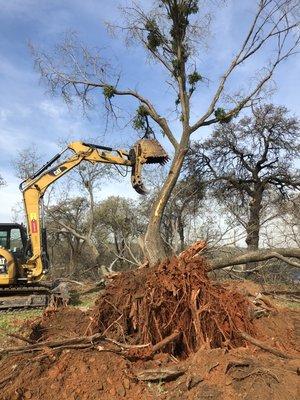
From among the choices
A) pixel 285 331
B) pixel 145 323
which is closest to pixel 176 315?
pixel 145 323

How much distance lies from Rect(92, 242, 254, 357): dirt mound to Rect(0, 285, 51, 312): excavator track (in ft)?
15.7

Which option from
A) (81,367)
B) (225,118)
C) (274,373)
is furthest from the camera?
(225,118)

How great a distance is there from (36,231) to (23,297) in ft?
5.73

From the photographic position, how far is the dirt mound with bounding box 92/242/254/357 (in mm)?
5434

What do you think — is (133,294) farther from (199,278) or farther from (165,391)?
(165,391)

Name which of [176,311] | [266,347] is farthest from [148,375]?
[266,347]

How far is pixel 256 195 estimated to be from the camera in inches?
832

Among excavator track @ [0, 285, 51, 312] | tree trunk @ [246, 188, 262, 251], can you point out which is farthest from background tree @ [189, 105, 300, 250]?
excavator track @ [0, 285, 51, 312]

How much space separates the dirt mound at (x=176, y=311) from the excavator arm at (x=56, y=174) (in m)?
5.85

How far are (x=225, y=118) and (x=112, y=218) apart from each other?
67.6 feet

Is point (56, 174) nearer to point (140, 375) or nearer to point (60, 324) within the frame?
point (60, 324)

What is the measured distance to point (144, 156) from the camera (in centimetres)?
1195

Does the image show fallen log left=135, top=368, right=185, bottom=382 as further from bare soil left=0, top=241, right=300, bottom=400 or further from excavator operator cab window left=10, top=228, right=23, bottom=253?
excavator operator cab window left=10, top=228, right=23, bottom=253

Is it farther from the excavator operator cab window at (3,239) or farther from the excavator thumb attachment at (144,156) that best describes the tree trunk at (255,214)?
the excavator operator cab window at (3,239)
